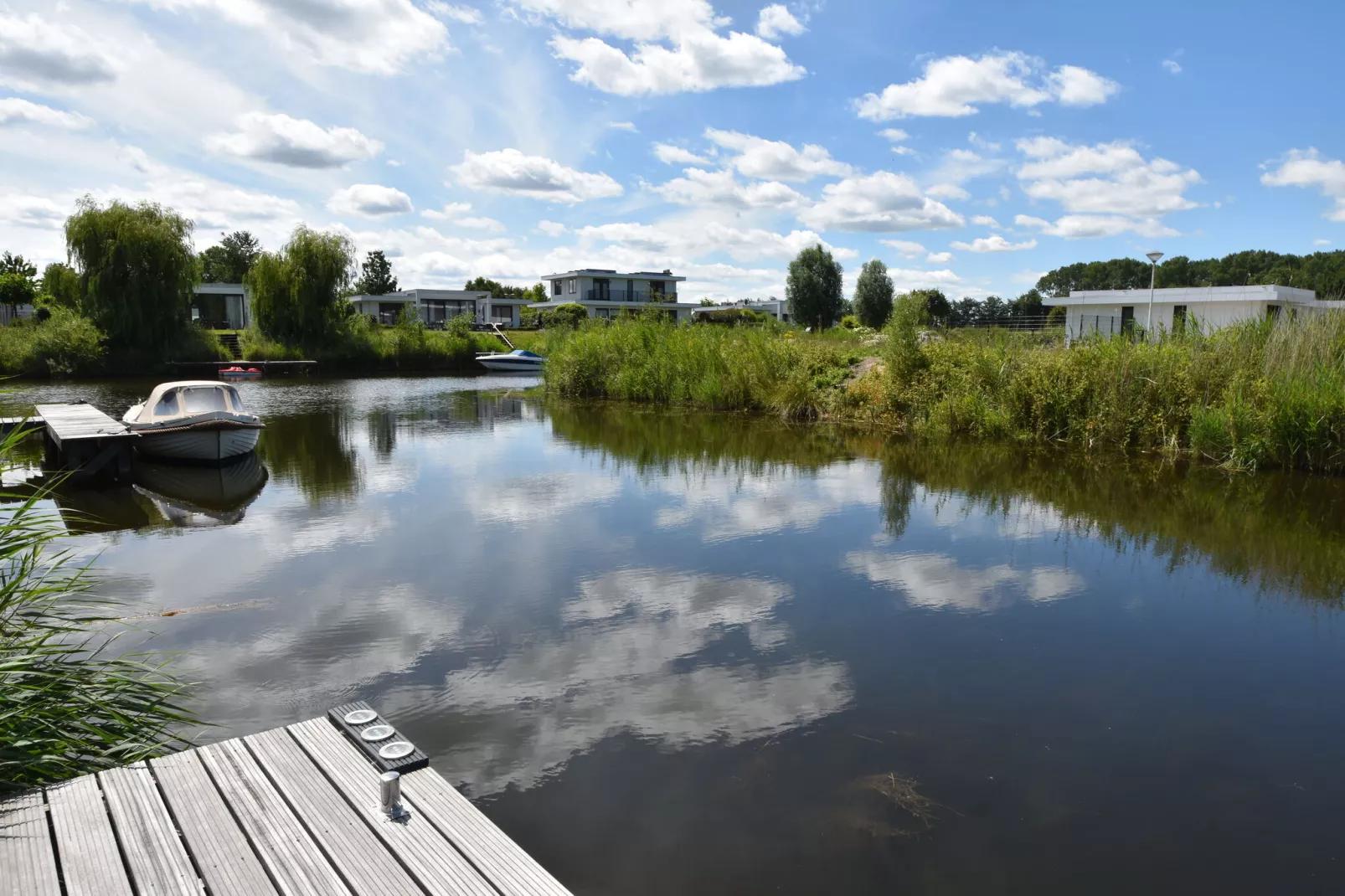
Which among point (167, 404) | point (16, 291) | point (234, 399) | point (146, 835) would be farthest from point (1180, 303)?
point (16, 291)

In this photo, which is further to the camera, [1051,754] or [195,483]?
[195,483]

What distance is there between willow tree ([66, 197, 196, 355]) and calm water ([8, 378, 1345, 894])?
3000 centimetres

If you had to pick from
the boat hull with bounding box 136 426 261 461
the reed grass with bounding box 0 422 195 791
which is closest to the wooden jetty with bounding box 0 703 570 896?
the reed grass with bounding box 0 422 195 791

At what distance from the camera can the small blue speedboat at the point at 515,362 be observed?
1745 inches

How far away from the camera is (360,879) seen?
3.09m

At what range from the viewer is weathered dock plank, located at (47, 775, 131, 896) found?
299cm

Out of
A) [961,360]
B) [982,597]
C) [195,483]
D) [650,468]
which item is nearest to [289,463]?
[195,483]

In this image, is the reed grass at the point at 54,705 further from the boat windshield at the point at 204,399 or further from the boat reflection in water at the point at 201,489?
the boat windshield at the point at 204,399

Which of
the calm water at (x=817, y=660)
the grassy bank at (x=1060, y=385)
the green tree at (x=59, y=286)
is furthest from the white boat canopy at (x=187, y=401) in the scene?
the green tree at (x=59, y=286)

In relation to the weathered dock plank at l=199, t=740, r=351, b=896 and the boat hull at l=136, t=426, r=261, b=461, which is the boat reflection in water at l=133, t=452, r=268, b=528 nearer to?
the boat hull at l=136, t=426, r=261, b=461

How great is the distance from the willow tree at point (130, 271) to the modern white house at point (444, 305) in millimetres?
26116

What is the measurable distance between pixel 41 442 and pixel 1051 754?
21771 mm

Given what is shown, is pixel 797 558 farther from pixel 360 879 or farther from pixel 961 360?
pixel 961 360

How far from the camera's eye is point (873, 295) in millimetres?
63781
